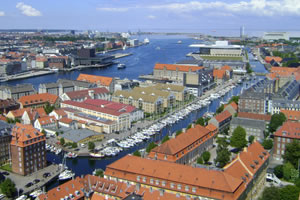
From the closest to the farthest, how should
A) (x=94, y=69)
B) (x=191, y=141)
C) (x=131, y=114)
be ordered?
(x=191, y=141) < (x=131, y=114) < (x=94, y=69)

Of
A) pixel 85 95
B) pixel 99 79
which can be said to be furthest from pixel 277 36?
pixel 85 95

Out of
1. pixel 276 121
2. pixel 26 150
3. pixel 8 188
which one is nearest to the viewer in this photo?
pixel 8 188

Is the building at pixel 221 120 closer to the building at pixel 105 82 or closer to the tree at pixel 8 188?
the tree at pixel 8 188

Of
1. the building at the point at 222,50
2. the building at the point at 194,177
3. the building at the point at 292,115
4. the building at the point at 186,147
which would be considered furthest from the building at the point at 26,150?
the building at the point at 222,50

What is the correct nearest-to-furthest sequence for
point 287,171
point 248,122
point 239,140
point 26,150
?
point 287,171 < point 26,150 < point 239,140 < point 248,122

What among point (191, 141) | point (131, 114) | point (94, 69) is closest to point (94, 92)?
point (131, 114)

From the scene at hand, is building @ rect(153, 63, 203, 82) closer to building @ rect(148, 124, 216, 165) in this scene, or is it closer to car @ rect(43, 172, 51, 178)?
building @ rect(148, 124, 216, 165)

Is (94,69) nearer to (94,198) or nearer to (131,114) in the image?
(131,114)

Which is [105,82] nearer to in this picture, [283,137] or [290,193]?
[283,137]
